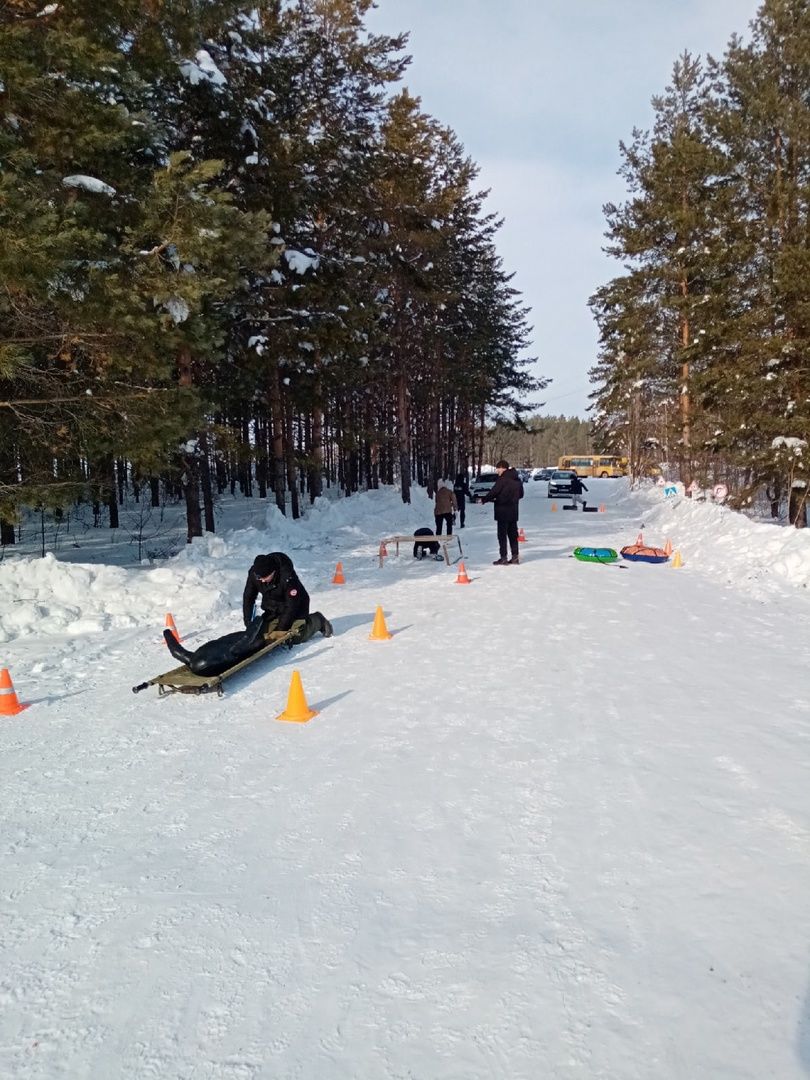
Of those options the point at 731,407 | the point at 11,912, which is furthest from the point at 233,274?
the point at 731,407

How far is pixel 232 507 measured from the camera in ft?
103

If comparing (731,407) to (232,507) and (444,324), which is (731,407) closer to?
(444,324)

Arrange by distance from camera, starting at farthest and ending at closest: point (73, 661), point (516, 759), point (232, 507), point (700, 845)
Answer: point (232, 507) → point (73, 661) → point (516, 759) → point (700, 845)

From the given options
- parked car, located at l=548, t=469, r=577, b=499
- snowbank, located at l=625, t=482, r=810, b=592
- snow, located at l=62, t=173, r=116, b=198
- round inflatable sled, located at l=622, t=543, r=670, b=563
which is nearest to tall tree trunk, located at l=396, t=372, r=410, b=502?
snowbank, located at l=625, t=482, r=810, b=592

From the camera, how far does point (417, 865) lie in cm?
382

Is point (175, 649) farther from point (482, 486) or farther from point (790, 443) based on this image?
point (482, 486)

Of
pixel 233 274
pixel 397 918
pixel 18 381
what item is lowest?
pixel 397 918

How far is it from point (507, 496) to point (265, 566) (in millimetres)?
7209

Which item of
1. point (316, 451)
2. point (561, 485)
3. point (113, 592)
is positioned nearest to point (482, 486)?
point (561, 485)

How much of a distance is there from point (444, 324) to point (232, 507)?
13845 mm

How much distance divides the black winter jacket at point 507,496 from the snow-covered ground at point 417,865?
6.43 meters

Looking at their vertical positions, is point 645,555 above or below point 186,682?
above

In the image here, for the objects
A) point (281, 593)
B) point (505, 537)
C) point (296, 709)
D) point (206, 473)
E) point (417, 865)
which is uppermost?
point (206, 473)

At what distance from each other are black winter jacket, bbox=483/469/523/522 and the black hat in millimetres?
6799
